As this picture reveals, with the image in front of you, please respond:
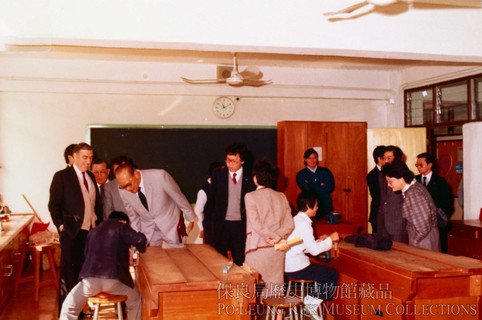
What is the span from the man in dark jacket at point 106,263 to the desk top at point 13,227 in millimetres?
1202

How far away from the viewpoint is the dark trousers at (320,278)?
14.1 ft

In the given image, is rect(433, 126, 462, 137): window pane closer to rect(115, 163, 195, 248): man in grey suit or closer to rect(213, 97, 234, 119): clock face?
rect(213, 97, 234, 119): clock face

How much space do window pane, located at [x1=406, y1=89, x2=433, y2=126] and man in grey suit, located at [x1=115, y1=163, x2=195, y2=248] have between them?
5.33 m

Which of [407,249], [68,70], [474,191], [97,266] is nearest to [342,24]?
[407,249]

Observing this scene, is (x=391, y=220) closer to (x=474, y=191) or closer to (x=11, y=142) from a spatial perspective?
(x=474, y=191)

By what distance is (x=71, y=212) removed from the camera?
4781 millimetres

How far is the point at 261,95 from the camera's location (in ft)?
27.5

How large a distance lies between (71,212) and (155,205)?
95cm

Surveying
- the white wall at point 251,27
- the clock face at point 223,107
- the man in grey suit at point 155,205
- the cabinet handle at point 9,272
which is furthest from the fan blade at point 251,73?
the cabinet handle at point 9,272

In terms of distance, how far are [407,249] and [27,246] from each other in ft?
13.3

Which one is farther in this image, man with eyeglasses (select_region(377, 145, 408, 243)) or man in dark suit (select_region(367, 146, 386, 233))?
man in dark suit (select_region(367, 146, 386, 233))

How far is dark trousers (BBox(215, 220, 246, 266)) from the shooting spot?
5184mm

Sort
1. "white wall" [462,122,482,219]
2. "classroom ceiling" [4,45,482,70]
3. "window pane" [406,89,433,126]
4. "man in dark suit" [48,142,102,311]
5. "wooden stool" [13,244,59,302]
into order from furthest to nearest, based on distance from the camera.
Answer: "window pane" [406,89,433,126] → "classroom ceiling" [4,45,482,70] → "white wall" [462,122,482,219] → "wooden stool" [13,244,59,302] → "man in dark suit" [48,142,102,311]

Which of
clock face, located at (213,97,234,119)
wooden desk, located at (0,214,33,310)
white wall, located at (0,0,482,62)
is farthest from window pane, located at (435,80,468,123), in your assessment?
wooden desk, located at (0,214,33,310)
